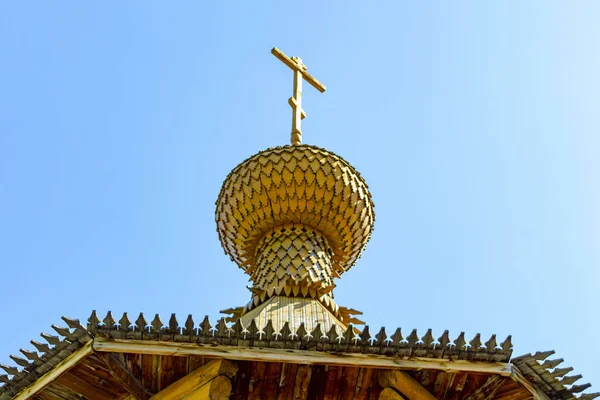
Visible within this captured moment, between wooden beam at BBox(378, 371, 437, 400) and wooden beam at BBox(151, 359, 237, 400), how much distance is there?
107 cm

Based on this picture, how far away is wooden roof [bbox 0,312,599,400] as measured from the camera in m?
5.88

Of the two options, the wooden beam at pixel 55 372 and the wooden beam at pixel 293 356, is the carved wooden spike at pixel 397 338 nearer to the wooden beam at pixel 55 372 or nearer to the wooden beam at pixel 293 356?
the wooden beam at pixel 293 356

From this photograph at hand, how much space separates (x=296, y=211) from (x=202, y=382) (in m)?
3.97

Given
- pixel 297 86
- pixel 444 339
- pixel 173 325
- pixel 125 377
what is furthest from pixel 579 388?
pixel 297 86

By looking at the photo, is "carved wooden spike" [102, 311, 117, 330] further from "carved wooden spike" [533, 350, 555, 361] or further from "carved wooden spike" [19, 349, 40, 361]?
"carved wooden spike" [533, 350, 555, 361]

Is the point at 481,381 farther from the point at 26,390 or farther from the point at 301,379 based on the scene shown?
the point at 26,390

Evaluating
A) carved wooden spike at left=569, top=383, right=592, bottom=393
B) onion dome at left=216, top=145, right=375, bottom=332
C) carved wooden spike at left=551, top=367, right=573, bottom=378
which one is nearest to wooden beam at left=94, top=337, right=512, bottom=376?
carved wooden spike at left=551, top=367, right=573, bottom=378

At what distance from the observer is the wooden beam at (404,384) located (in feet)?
20.1

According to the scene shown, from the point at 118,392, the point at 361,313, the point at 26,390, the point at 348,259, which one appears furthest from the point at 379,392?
the point at 348,259

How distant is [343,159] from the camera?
10.3 metres

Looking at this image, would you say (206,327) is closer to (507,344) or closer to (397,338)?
(397,338)

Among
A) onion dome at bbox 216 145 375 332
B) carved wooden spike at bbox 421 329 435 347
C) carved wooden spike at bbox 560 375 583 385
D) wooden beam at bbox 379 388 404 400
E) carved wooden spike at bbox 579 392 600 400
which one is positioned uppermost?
onion dome at bbox 216 145 375 332

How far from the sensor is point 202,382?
6070 mm

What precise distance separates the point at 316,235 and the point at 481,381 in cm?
396
